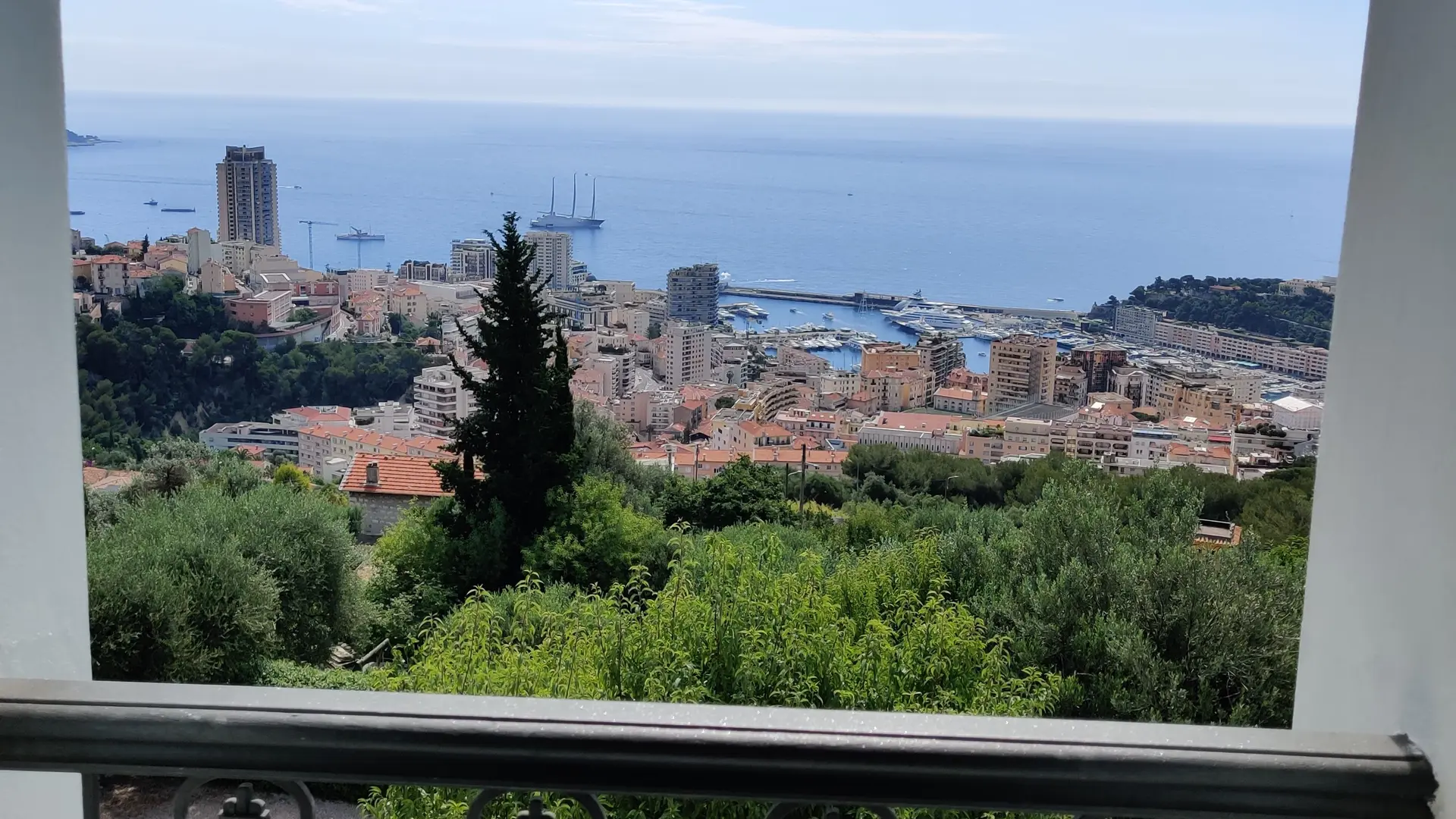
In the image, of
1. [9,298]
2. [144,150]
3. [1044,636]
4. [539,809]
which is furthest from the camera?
[144,150]

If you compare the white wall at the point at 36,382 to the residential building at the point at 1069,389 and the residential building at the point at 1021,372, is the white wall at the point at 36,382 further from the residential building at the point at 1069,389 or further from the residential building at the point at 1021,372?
the residential building at the point at 1021,372

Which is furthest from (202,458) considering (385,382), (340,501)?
(385,382)

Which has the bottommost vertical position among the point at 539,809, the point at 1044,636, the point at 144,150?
the point at 1044,636

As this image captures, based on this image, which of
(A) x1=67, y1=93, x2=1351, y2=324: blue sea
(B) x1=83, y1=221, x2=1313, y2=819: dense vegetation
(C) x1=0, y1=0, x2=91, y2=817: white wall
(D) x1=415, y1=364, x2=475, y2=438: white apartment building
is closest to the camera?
(C) x1=0, y1=0, x2=91, y2=817: white wall

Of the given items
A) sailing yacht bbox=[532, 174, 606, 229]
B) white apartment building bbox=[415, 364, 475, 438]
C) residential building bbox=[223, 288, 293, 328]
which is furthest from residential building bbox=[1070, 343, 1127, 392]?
residential building bbox=[223, 288, 293, 328]

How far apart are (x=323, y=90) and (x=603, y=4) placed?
8.39 metres

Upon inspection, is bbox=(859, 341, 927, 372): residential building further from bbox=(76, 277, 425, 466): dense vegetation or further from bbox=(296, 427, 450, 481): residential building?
bbox=(296, 427, 450, 481): residential building

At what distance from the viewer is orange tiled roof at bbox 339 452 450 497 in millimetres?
13297

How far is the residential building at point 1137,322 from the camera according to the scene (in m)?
20.3

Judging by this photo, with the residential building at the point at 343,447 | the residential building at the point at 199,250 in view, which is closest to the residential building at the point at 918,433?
the residential building at the point at 343,447

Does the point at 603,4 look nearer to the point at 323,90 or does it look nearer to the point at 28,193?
the point at 323,90

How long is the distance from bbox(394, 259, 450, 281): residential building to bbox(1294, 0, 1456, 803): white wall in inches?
839

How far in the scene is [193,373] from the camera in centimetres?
1520

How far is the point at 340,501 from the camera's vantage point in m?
12.1
